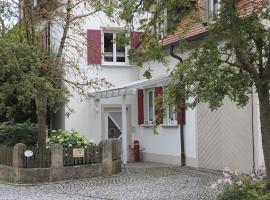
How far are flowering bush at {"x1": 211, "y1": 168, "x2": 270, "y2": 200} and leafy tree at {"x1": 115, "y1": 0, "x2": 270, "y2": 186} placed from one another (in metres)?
0.38

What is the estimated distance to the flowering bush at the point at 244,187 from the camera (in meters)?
9.52

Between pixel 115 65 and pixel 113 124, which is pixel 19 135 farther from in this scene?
pixel 115 65

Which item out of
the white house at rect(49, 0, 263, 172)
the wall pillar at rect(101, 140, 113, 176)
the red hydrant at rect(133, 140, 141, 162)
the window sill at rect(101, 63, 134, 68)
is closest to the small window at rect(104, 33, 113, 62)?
the white house at rect(49, 0, 263, 172)

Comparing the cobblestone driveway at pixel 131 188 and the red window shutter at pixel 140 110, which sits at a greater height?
the red window shutter at pixel 140 110

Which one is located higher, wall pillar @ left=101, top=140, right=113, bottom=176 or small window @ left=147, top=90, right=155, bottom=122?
small window @ left=147, top=90, right=155, bottom=122

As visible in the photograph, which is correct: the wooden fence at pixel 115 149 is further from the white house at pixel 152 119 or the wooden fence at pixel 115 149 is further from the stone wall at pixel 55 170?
the white house at pixel 152 119

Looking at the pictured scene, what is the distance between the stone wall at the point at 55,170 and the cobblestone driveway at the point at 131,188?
0.46 meters

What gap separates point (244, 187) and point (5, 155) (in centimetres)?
952

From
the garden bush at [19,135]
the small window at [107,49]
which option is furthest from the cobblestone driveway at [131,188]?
the small window at [107,49]

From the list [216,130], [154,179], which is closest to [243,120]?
[216,130]

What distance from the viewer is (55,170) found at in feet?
53.2

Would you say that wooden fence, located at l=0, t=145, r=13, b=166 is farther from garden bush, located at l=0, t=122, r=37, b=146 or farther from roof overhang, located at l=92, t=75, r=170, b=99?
roof overhang, located at l=92, t=75, r=170, b=99

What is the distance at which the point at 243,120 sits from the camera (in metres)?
16.0

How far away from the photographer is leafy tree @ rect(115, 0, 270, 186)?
9.48 meters
